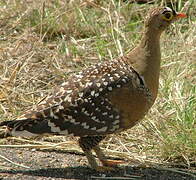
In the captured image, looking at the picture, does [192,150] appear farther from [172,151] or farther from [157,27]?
[157,27]

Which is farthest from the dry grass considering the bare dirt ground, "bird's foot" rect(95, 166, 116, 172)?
"bird's foot" rect(95, 166, 116, 172)

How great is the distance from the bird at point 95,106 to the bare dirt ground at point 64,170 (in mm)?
124

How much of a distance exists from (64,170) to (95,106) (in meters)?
0.57

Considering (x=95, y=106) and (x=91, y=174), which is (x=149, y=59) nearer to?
(x=95, y=106)

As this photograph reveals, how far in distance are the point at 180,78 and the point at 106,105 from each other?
1639 millimetres

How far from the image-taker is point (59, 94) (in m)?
4.72

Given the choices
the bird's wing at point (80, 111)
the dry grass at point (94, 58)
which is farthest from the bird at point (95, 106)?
the dry grass at point (94, 58)

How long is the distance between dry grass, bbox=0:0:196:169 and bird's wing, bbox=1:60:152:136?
583 millimetres

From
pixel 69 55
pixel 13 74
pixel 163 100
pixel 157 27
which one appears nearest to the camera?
pixel 157 27

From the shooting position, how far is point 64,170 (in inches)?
→ 189

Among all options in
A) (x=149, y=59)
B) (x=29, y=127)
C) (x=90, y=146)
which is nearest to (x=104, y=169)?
(x=90, y=146)

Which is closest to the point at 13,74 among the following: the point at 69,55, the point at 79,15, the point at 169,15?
the point at 69,55

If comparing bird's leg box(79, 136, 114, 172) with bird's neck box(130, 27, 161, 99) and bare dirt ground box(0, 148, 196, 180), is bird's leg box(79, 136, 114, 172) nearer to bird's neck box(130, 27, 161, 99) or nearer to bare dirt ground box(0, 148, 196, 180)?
bare dirt ground box(0, 148, 196, 180)

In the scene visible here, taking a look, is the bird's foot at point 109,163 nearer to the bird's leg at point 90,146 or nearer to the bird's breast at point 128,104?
the bird's leg at point 90,146
